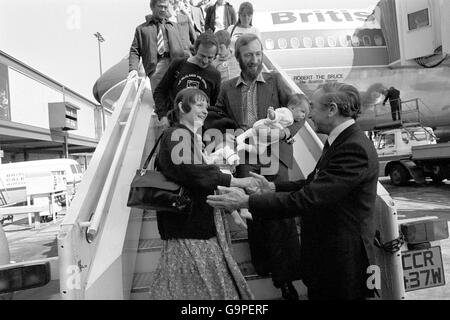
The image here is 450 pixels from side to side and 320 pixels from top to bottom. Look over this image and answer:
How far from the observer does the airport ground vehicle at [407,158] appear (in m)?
12.4

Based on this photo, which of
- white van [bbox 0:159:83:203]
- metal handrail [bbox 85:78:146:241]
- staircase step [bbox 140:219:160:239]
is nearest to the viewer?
metal handrail [bbox 85:78:146:241]

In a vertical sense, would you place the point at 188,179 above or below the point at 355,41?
below

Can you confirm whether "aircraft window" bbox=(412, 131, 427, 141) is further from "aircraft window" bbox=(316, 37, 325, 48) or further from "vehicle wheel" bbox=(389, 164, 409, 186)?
"aircraft window" bbox=(316, 37, 325, 48)

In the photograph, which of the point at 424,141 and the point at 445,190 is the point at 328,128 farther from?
the point at 424,141

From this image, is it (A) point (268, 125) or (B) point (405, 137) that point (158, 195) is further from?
(B) point (405, 137)

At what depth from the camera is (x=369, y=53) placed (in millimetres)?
11766

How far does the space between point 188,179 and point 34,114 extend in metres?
24.4

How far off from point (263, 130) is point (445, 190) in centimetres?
1124

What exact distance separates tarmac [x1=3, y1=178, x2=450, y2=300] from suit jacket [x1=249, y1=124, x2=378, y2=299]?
9.71 feet

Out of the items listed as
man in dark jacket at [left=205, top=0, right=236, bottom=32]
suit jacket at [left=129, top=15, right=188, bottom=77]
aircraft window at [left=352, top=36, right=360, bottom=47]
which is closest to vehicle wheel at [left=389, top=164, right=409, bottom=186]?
aircraft window at [left=352, top=36, right=360, bottom=47]

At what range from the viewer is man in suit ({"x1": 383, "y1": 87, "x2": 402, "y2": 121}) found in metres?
11.8

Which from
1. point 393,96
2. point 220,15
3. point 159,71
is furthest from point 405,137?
point 159,71

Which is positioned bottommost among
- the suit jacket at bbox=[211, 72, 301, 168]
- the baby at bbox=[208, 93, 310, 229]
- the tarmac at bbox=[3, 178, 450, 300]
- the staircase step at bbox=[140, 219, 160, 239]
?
the tarmac at bbox=[3, 178, 450, 300]
